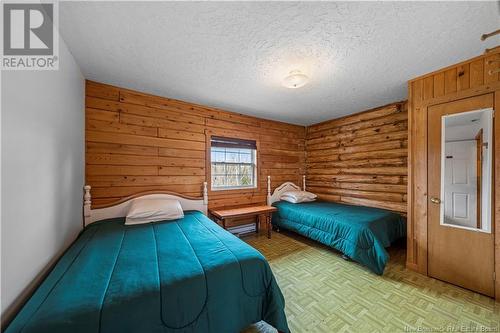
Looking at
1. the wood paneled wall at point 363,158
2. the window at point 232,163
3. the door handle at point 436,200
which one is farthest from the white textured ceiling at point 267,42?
the door handle at point 436,200

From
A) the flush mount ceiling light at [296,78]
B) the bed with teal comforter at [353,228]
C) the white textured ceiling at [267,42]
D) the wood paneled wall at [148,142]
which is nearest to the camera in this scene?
the white textured ceiling at [267,42]

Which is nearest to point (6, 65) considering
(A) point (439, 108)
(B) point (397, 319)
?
(B) point (397, 319)

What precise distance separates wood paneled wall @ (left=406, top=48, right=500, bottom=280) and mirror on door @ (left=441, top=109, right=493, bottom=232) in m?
0.18

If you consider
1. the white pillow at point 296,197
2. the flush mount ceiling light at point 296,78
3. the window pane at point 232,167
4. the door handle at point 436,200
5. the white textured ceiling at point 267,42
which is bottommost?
the white pillow at point 296,197

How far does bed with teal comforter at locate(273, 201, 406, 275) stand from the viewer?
7.80ft

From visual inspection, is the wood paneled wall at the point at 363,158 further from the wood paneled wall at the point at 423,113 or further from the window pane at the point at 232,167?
the window pane at the point at 232,167

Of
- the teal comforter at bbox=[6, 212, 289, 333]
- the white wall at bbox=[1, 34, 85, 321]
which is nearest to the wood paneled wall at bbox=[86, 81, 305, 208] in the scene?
the white wall at bbox=[1, 34, 85, 321]

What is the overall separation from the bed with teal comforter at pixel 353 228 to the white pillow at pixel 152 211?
6.67 feet

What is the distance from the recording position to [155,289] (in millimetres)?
1098

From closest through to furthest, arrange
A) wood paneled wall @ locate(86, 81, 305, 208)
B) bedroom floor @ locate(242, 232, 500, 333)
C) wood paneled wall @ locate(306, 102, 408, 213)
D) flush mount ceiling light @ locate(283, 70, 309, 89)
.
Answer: bedroom floor @ locate(242, 232, 500, 333) < flush mount ceiling light @ locate(283, 70, 309, 89) < wood paneled wall @ locate(86, 81, 305, 208) < wood paneled wall @ locate(306, 102, 408, 213)

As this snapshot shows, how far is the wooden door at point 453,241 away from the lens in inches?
74.2

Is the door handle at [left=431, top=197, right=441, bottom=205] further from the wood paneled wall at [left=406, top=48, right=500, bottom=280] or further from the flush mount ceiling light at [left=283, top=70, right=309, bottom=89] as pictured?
the flush mount ceiling light at [left=283, top=70, right=309, bottom=89]

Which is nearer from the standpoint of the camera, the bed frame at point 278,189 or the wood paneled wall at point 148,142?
the wood paneled wall at point 148,142

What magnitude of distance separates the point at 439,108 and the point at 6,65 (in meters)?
3.71
